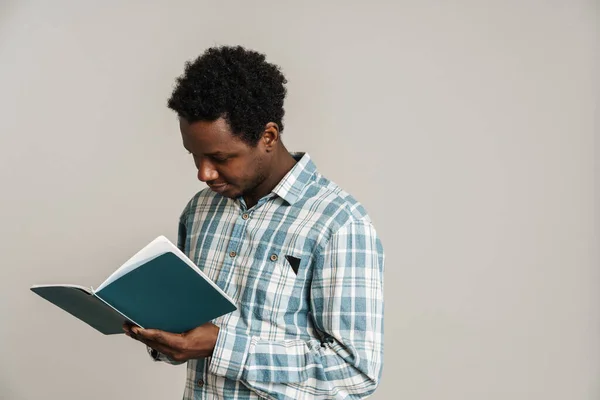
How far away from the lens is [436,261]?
260 cm

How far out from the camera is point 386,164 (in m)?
2.64

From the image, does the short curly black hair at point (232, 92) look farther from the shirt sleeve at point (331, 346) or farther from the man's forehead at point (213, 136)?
the shirt sleeve at point (331, 346)

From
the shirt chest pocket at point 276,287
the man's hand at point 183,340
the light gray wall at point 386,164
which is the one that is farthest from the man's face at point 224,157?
the light gray wall at point 386,164

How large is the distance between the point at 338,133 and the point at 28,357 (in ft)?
5.43

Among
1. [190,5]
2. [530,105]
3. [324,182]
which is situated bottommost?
[324,182]

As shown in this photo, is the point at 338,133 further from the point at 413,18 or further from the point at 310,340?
the point at 310,340

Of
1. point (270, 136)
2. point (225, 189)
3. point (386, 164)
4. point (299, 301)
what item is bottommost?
point (299, 301)

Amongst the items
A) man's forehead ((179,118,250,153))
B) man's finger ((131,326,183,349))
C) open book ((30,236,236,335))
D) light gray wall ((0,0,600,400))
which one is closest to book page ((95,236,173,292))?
open book ((30,236,236,335))

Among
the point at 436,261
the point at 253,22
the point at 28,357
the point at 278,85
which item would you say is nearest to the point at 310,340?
the point at 278,85

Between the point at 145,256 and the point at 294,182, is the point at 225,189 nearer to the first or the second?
the point at 294,182

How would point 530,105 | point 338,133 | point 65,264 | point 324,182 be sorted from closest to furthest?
point 324,182, point 530,105, point 338,133, point 65,264

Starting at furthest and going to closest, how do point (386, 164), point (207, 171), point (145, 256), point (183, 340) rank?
point (386, 164) < point (207, 171) < point (183, 340) < point (145, 256)

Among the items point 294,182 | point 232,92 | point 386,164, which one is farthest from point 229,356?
point 386,164

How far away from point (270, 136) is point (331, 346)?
0.43 meters
